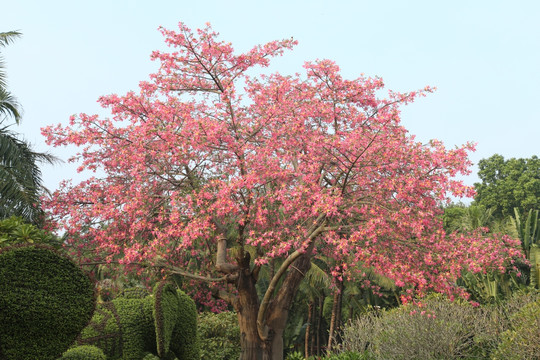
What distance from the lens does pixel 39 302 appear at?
6223 millimetres

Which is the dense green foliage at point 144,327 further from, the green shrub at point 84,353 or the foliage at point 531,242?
the foliage at point 531,242

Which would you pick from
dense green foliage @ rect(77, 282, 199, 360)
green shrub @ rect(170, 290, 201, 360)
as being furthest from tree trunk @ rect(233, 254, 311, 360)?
dense green foliage @ rect(77, 282, 199, 360)

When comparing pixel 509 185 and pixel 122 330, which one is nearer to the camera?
pixel 122 330

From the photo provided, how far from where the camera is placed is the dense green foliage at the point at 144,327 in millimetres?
7824

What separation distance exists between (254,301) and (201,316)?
5569 mm

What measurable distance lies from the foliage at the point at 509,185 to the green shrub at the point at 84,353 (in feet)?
127

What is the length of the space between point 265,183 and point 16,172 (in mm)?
9209

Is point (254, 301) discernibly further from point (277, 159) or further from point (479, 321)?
point (479, 321)

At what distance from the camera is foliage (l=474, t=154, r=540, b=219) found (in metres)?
42.4

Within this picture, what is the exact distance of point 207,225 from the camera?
10695 millimetres

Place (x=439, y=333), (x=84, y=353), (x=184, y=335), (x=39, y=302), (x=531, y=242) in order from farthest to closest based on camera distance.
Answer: (x=531, y=242), (x=439, y=333), (x=184, y=335), (x=84, y=353), (x=39, y=302)

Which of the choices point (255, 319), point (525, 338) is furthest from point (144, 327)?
point (525, 338)

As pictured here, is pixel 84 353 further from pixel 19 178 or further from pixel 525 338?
pixel 19 178

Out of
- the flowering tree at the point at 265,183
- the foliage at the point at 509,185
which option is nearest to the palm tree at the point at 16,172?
the flowering tree at the point at 265,183
